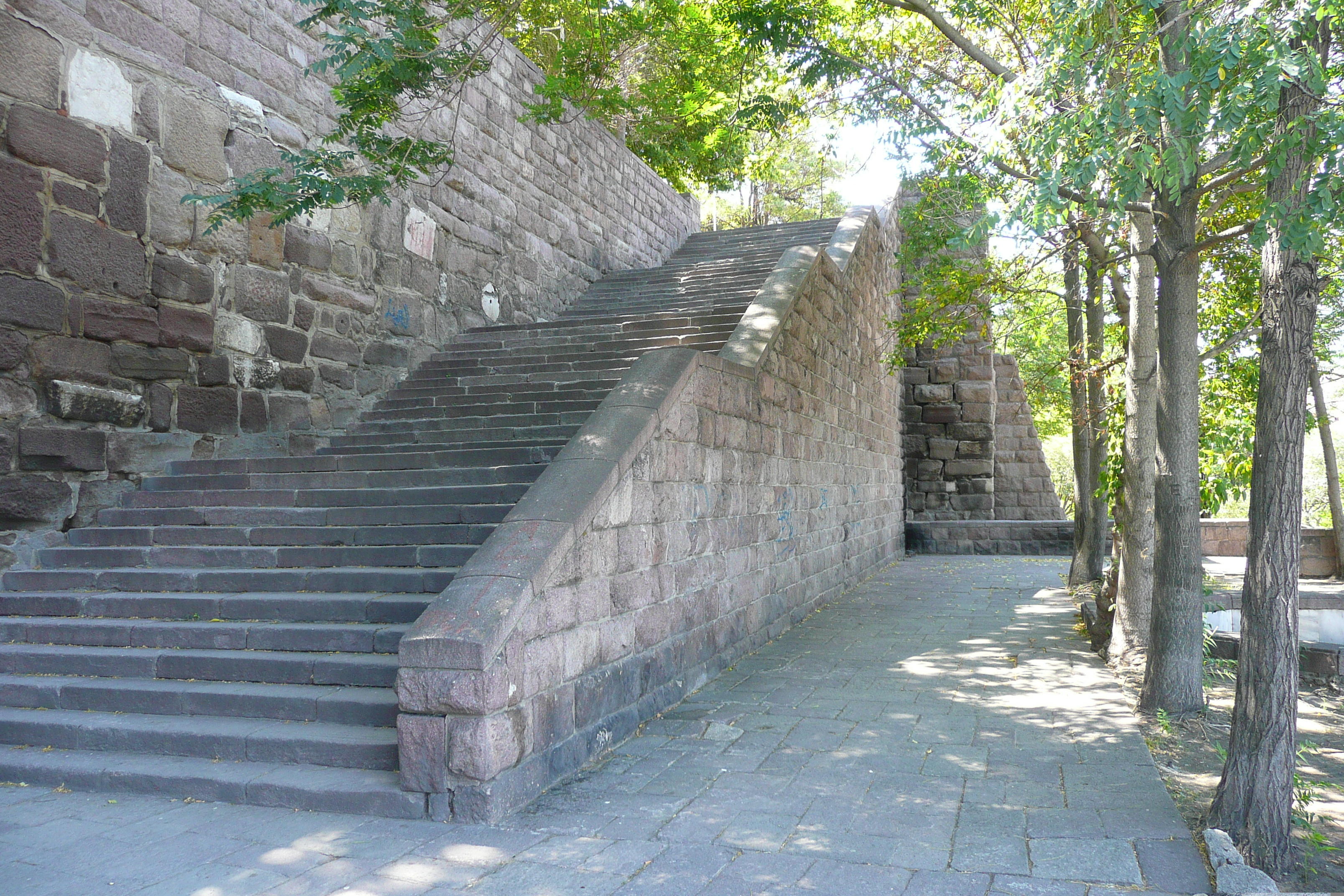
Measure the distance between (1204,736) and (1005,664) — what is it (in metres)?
1.69

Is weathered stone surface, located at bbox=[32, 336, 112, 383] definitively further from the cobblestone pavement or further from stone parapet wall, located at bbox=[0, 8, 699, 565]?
the cobblestone pavement

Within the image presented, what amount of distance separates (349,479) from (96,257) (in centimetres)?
201

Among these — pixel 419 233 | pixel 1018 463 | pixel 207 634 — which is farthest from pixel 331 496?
pixel 1018 463

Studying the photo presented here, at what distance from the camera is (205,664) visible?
14.2 feet

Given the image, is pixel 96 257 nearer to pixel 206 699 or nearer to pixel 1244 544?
pixel 206 699

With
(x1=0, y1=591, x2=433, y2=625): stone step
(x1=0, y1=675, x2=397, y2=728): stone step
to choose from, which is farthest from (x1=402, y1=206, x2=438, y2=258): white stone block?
(x1=0, y1=675, x2=397, y2=728): stone step

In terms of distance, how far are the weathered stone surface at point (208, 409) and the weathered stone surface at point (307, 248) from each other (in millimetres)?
1242

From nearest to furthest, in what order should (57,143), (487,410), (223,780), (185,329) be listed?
(223,780)
(57,143)
(185,329)
(487,410)

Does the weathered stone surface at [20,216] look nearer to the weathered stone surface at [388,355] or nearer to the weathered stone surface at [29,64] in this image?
the weathered stone surface at [29,64]

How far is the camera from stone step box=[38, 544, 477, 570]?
4.91 m

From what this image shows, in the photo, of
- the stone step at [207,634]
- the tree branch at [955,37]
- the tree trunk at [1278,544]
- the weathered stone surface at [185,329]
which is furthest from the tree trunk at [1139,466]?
the weathered stone surface at [185,329]

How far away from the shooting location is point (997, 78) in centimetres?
591

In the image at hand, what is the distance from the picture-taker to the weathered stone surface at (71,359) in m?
5.22

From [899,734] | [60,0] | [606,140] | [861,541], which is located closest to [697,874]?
[899,734]
